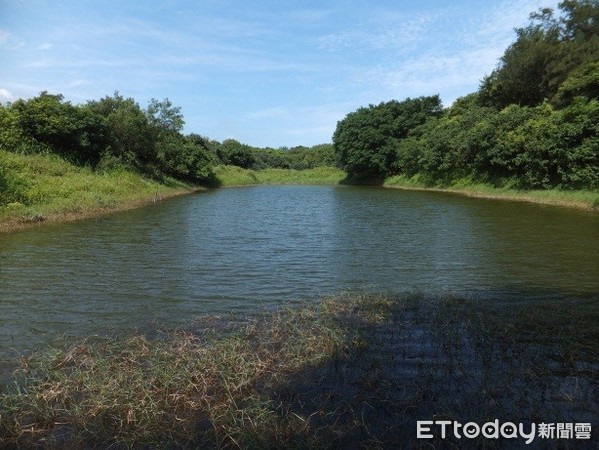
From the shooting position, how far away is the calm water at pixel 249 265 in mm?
9141

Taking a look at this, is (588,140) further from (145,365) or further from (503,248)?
(145,365)

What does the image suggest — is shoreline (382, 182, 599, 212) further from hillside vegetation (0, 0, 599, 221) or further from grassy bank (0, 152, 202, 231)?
grassy bank (0, 152, 202, 231)

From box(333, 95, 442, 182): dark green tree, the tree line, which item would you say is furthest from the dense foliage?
the tree line

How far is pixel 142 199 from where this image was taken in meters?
33.0

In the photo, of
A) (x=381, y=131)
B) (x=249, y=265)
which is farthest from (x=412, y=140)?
(x=249, y=265)

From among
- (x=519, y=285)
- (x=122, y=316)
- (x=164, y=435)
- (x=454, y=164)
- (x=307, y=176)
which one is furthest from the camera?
(x=307, y=176)

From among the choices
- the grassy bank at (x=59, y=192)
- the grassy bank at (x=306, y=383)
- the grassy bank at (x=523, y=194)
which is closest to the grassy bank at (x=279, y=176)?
the grassy bank at (x=523, y=194)

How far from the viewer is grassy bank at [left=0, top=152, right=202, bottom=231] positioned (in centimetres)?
2036

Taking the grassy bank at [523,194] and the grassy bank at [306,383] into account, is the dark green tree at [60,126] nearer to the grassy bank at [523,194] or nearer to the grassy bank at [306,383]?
the grassy bank at [306,383]

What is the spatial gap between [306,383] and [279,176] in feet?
265

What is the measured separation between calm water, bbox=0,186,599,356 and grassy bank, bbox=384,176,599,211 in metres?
5.31

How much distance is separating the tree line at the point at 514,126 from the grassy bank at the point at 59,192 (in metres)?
29.7

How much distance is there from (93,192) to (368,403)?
2695cm

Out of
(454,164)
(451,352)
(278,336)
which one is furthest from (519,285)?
(454,164)
